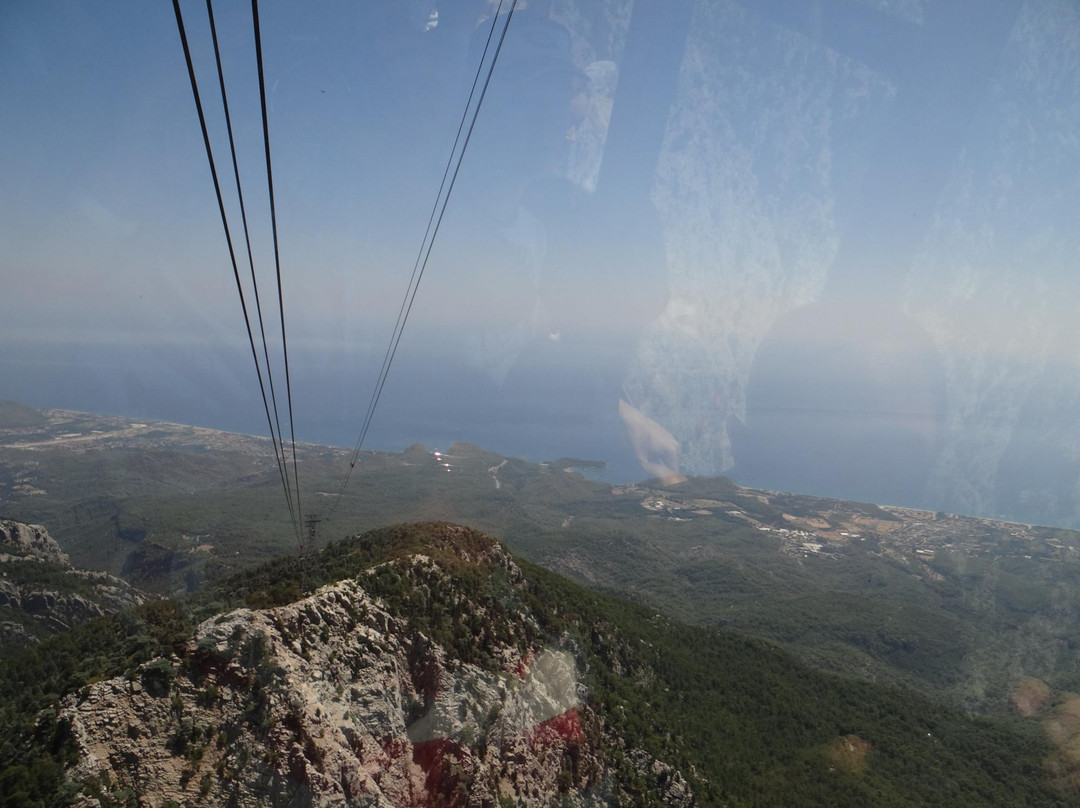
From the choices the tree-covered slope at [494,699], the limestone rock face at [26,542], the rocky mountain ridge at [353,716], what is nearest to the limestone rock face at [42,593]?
the limestone rock face at [26,542]

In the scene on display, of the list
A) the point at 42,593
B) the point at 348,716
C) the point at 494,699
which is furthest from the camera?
the point at 42,593

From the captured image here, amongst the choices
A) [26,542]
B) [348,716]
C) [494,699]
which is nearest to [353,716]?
[348,716]

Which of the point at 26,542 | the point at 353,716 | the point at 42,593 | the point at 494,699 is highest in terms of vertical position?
the point at 353,716

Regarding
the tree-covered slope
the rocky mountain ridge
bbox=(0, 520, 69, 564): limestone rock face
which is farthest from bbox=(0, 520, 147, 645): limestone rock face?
the rocky mountain ridge

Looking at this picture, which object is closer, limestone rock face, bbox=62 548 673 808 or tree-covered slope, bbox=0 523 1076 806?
limestone rock face, bbox=62 548 673 808

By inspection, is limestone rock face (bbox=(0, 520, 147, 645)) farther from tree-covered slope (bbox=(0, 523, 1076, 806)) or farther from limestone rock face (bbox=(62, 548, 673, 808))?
limestone rock face (bbox=(62, 548, 673, 808))

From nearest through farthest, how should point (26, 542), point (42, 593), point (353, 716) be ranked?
point (353, 716)
point (42, 593)
point (26, 542)

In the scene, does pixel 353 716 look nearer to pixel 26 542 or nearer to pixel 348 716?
pixel 348 716

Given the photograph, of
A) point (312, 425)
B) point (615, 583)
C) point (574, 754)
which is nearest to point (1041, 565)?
point (615, 583)
